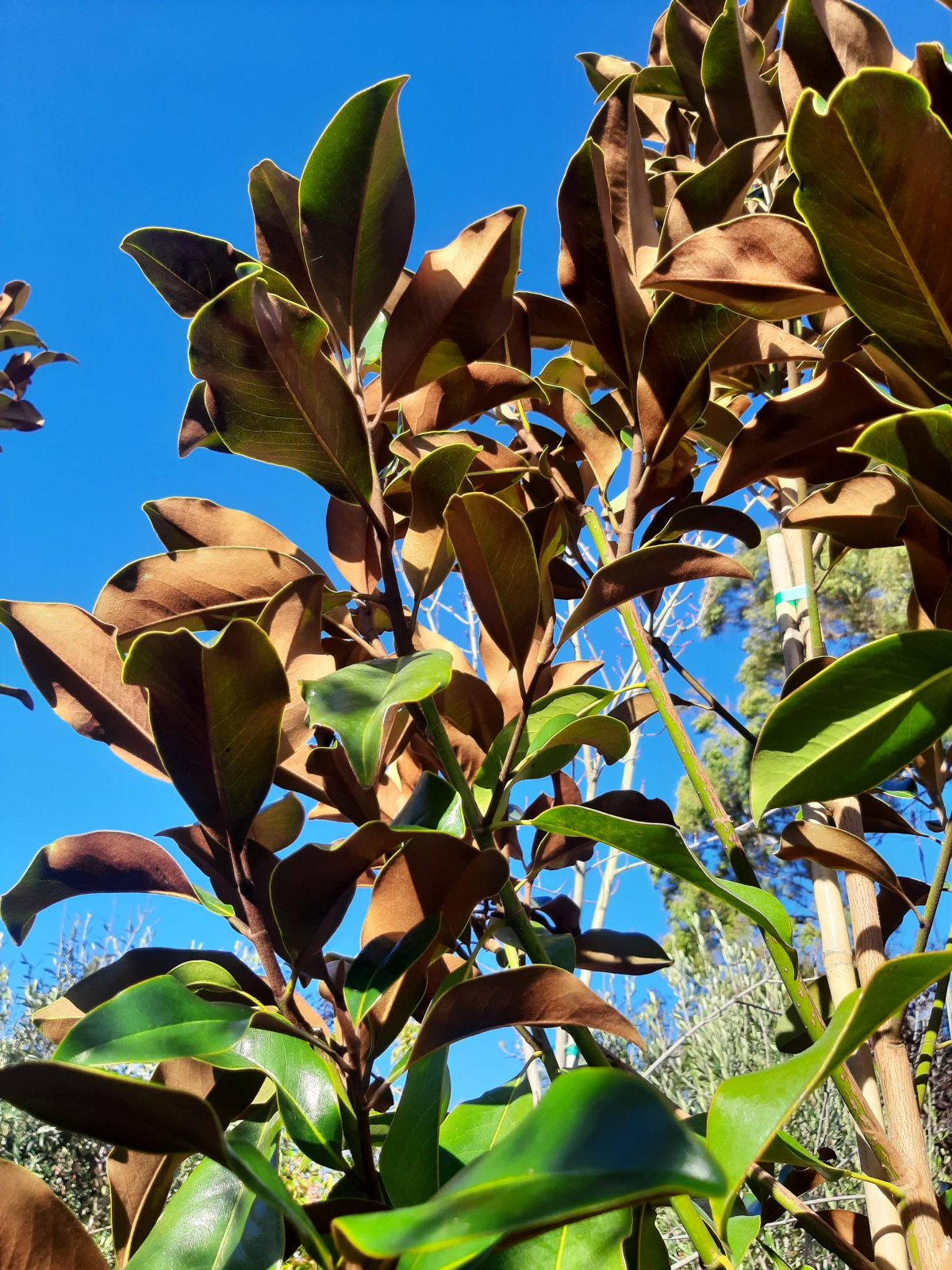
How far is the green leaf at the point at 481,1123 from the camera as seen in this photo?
2.30 ft

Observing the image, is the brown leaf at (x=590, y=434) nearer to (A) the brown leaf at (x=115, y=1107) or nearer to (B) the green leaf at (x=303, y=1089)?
(B) the green leaf at (x=303, y=1089)

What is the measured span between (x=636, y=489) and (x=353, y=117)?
0.39 metres

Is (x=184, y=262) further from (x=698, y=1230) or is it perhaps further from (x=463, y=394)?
(x=698, y=1230)

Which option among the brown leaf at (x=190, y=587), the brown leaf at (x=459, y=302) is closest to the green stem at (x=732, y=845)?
→ the brown leaf at (x=459, y=302)

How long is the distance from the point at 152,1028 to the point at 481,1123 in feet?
1.05

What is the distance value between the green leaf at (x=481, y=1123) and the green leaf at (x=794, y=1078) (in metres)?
0.36

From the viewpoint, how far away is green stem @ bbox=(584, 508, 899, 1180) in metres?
0.66

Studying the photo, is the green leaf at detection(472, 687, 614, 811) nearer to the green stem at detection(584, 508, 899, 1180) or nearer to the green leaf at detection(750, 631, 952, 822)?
Answer: the green stem at detection(584, 508, 899, 1180)

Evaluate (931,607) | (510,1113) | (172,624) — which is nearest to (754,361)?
(931,607)

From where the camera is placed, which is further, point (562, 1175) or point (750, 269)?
point (750, 269)

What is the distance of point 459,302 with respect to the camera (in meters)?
0.81

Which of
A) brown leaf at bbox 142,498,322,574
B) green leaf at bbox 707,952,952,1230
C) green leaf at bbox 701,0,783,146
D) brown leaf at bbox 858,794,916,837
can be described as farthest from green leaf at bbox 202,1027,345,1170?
green leaf at bbox 701,0,783,146

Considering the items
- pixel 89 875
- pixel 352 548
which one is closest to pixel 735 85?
pixel 352 548

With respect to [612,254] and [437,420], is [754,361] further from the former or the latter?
[437,420]
